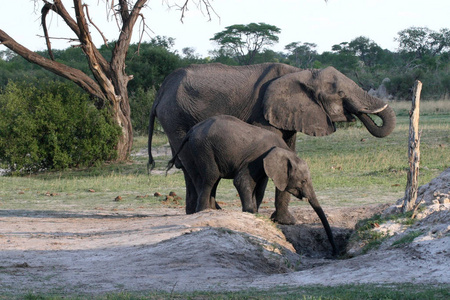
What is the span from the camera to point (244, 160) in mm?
10414

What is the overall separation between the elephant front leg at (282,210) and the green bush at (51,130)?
10820mm

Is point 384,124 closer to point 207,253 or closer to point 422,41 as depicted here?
point 207,253

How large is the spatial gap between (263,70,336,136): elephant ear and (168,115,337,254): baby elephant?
0.62 metres

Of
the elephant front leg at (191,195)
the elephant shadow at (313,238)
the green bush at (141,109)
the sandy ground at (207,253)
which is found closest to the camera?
the sandy ground at (207,253)

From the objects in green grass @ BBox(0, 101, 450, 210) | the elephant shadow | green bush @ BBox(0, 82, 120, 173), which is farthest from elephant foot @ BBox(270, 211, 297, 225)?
green bush @ BBox(0, 82, 120, 173)

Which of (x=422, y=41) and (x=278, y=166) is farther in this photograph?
(x=422, y=41)

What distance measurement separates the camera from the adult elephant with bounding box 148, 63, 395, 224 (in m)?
11.2

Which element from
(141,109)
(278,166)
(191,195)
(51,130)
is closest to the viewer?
(278,166)

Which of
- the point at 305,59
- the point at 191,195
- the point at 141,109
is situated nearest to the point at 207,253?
the point at 191,195

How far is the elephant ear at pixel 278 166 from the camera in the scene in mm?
10023

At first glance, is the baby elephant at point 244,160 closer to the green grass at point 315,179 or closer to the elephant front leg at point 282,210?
the elephant front leg at point 282,210

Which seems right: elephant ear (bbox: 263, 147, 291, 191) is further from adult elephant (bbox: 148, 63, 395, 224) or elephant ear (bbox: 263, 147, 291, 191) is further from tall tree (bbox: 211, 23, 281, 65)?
tall tree (bbox: 211, 23, 281, 65)

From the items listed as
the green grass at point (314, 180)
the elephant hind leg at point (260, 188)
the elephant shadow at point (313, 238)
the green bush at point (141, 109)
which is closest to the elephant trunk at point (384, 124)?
the elephant shadow at point (313, 238)

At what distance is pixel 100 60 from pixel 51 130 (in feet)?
8.96
